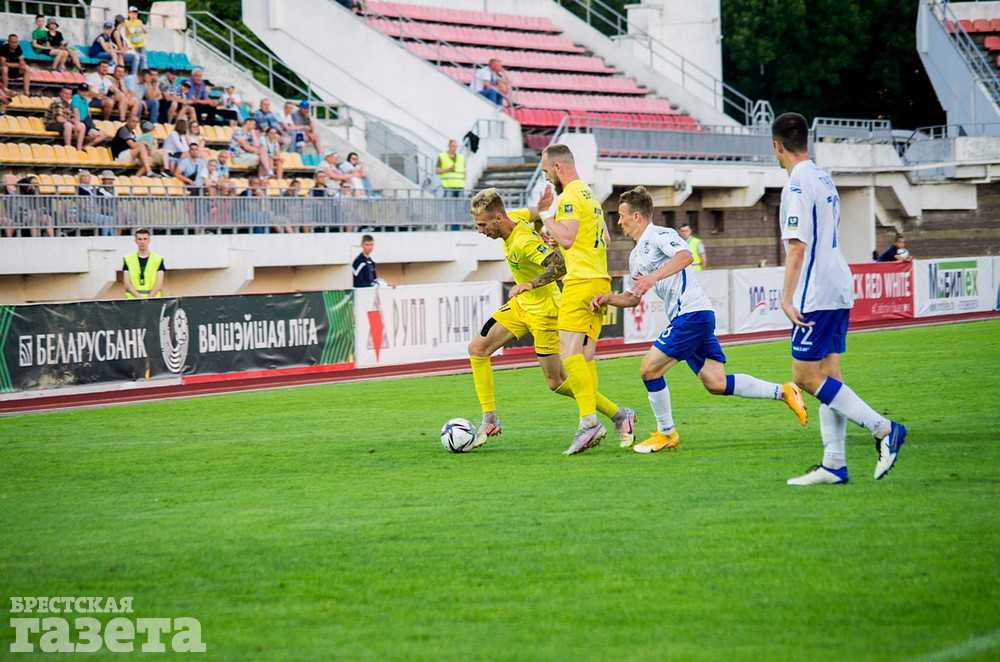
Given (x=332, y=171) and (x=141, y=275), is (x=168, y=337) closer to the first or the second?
(x=141, y=275)

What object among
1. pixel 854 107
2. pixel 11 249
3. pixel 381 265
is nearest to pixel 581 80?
pixel 381 265

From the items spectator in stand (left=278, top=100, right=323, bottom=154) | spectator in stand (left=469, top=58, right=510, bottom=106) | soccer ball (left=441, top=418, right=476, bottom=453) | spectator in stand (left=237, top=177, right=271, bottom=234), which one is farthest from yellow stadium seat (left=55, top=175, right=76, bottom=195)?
soccer ball (left=441, top=418, right=476, bottom=453)

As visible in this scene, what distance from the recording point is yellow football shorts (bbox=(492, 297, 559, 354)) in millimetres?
11062

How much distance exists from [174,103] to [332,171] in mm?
3589

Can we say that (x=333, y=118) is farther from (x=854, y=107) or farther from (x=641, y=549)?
(x=641, y=549)

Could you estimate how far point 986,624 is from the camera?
5.25 meters

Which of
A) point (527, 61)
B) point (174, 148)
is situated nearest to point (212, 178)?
point (174, 148)

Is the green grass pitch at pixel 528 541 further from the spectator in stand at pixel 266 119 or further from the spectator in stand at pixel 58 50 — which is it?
the spectator in stand at pixel 266 119

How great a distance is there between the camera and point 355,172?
2897 centimetres

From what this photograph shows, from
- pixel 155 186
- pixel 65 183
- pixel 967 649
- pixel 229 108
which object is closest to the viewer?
pixel 967 649

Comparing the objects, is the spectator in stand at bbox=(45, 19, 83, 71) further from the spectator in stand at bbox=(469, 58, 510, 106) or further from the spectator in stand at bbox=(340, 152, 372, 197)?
the spectator in stand at bbox=(469, 58, 510, 106)

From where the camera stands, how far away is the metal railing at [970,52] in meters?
42.6

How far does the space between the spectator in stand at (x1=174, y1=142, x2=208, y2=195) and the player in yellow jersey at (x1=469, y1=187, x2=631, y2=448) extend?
15.0 meters

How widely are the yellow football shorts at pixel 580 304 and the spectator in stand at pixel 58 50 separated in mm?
18872
